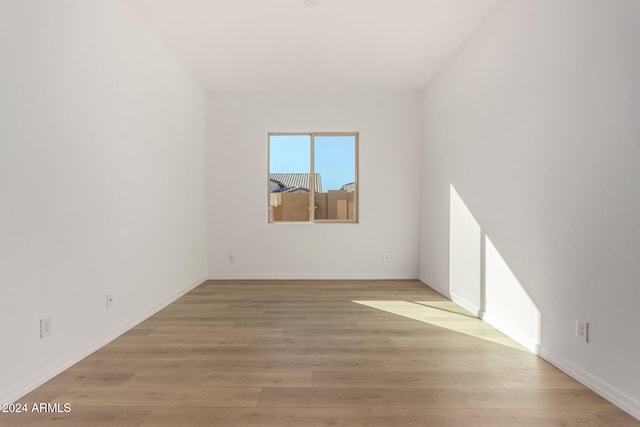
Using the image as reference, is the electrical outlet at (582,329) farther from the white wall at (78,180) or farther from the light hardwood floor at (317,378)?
the white wall at (78,180)

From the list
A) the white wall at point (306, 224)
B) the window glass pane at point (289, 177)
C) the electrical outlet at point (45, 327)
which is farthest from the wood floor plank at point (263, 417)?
the window glass pane at point (289, 177)

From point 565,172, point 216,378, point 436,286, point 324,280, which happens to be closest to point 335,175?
Answer: point 324,280

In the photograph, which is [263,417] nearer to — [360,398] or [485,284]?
[360,398]

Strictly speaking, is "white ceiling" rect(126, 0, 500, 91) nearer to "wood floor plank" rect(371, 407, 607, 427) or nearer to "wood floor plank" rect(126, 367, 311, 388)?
"wood floor plank" rect(126, 367, 311, 388)

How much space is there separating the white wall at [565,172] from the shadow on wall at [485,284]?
2 centimetres

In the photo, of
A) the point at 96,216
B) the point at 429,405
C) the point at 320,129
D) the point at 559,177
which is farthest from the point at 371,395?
the point at 320,129

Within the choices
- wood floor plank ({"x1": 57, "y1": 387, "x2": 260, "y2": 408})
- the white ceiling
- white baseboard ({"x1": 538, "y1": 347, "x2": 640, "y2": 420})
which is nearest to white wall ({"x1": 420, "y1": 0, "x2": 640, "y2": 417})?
white baseboard ({"x1": 538, "y1": 347, "x2": 640, "y2": 420})

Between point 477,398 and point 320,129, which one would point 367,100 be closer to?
point 320,129

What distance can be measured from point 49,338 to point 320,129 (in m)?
4.08

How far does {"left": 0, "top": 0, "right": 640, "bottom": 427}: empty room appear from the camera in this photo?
179 cm

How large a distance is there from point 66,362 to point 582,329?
320cm

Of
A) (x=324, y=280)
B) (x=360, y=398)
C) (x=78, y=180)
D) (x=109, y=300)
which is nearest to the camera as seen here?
(x=360, y=398)

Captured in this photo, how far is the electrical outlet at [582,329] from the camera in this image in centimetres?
201

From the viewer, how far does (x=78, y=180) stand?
235 centimetres
